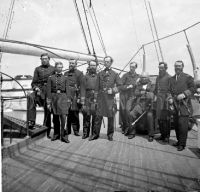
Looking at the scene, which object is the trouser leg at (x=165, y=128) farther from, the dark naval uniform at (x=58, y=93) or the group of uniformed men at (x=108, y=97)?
the dark naval uniform at (x=58, y=93)

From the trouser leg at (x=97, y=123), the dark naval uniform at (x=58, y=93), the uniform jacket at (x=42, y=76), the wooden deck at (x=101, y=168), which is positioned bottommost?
the wooden deck at (x=101, y=168)

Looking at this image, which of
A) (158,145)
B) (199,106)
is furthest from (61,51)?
(199,106)

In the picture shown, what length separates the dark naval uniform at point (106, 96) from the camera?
6590mm

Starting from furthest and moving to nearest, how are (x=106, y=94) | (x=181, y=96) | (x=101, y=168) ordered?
(x=106, y=94) < (x=181, y=96) < (x=101, y=168)

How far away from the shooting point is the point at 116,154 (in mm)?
5176

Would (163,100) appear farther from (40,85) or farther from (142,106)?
(40,85)

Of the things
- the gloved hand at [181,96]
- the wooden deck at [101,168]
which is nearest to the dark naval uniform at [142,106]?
the wooden deck at [101,168]

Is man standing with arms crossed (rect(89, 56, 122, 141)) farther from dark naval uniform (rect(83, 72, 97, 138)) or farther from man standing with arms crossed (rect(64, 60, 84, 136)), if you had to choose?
man standing with arms crossed (rect(64, 60, 84, 136))

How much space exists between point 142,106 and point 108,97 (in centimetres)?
96

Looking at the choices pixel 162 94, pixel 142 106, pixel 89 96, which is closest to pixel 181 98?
pixel 162 94

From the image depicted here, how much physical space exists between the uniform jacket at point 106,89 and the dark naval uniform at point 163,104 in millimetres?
955

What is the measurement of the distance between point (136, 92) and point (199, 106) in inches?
93.2

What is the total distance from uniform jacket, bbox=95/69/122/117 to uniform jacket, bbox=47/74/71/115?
0.81 metres

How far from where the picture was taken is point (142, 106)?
696 centimetres
